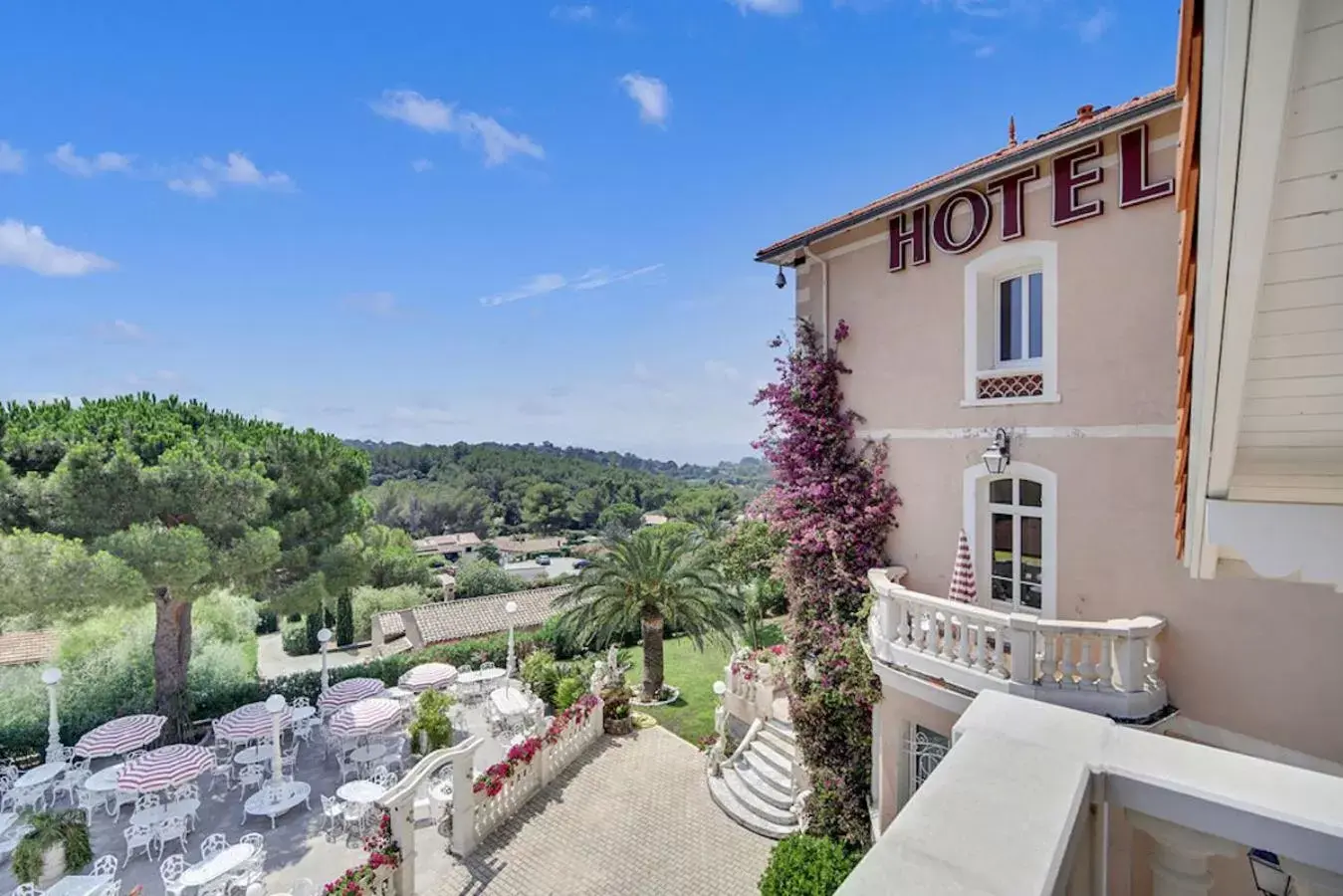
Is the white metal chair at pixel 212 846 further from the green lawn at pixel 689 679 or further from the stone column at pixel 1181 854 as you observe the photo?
the stone column at pixel 1181 854

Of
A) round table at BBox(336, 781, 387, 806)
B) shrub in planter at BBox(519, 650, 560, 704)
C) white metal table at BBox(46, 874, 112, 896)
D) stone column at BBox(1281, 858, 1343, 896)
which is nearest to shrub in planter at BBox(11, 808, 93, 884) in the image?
white metal table at BBox(46, 874, 112, 896)

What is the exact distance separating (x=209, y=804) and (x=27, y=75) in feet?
→ 57.7

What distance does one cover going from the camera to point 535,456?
498 feet

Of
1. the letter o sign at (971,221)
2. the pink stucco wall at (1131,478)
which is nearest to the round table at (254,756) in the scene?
the pink stucco wall at (1131,478)

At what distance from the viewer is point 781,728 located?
49.4ft

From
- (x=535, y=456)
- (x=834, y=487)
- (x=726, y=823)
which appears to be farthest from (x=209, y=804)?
(x=535, y=456)

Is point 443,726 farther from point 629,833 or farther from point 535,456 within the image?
point 535,456

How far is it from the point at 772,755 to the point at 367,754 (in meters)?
11.0

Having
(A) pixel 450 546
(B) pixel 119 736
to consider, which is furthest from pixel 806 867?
(A) pixel 450 546

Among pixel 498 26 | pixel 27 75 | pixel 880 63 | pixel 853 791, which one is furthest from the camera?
pixel 498 26

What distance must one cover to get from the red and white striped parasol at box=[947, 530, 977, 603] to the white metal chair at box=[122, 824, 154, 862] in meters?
16.9

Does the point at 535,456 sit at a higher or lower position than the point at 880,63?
lower

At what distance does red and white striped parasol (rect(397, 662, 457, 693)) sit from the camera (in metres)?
20.8

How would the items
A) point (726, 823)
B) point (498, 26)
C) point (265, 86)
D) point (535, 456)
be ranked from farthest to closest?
point (535, 456)
point (265, 86)
point (498, 26)
point (726, 823)
